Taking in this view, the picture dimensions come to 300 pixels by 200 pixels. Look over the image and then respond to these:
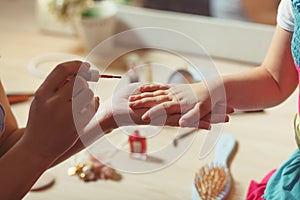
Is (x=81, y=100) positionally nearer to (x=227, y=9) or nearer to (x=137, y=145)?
(x=137, y=145)

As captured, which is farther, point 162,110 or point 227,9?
point 227,9

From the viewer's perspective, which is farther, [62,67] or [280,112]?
[280,112]

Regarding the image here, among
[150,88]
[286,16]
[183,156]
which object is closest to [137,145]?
[183,156]

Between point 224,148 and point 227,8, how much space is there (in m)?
0.31

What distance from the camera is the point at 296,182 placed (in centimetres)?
67

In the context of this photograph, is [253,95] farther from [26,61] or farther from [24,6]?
[24,6]

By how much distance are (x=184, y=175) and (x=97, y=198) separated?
13 cm

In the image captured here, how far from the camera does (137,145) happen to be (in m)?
0.84

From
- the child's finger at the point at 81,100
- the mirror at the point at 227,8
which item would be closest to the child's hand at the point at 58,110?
the child's finger at the point at 81,100

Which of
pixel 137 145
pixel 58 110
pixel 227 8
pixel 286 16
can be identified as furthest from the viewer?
pixel 227 8

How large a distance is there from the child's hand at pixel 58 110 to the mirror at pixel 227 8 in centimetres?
48

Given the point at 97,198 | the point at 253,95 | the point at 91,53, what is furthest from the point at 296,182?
the point at 91,53

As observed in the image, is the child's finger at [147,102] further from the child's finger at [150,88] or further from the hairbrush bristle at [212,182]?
the hairbrush bristle at [212,182]

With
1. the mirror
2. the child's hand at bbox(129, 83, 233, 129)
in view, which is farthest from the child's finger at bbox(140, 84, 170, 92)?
the mirror
